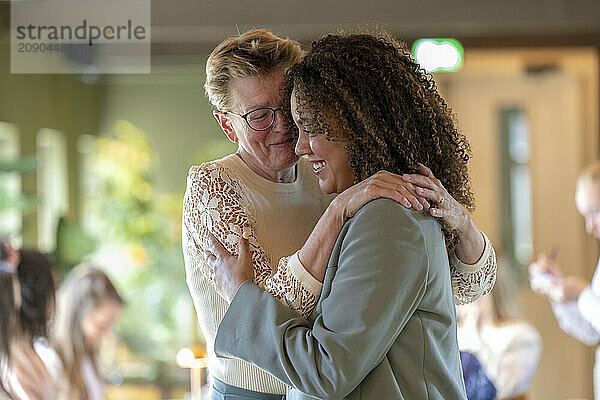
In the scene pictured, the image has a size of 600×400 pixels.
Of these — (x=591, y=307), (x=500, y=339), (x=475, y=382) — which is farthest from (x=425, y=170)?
(x=500, y=339)

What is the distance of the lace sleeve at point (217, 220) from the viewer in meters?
1.44

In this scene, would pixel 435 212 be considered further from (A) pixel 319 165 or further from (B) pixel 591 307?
(B) pixel 591 307

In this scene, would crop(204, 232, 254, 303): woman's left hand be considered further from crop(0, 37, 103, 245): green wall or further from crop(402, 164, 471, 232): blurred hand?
crop(0, 37, 103, 245): green wall

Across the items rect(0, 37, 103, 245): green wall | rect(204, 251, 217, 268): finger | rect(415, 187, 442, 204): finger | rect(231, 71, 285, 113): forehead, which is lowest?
rect(204, 251, 217, 268): finger

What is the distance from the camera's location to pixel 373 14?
13.7 ft

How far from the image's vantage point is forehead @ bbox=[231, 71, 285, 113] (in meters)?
1.57

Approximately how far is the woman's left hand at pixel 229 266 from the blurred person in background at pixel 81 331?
2.22m

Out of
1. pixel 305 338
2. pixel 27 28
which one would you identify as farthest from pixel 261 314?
pixel 27 28

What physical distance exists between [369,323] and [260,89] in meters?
0.59

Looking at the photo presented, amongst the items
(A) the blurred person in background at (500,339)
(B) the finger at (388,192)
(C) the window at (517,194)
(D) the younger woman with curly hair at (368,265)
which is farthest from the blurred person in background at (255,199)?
(C) the window at (517,194)

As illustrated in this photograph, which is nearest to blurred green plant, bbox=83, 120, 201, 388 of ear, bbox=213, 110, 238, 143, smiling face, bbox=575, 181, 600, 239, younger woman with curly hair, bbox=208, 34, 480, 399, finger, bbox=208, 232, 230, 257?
smiling face, bbox=575, 181, 600, 239

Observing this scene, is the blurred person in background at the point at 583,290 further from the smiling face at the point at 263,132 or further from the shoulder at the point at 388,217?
the shoulder at the point at 388,217

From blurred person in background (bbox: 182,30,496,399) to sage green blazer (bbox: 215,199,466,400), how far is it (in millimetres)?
147

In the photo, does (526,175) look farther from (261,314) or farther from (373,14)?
(261,314)
